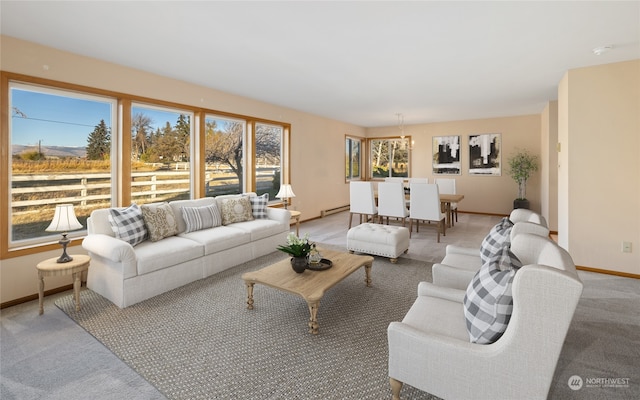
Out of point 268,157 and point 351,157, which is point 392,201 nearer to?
point 268,157

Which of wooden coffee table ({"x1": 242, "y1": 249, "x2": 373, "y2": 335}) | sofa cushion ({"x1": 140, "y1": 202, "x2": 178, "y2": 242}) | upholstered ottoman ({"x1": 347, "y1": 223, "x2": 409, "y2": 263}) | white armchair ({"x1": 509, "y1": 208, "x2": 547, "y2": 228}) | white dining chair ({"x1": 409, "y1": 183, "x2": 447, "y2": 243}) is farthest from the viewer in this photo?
white dining chair ({"x1": 409, "y1": 183, "x2": 447, "y2": 243})

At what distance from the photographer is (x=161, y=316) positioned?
282cm

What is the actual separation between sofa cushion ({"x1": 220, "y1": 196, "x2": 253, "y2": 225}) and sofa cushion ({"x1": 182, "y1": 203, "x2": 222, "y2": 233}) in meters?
0.11

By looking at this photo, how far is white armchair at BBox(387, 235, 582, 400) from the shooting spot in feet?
4.13

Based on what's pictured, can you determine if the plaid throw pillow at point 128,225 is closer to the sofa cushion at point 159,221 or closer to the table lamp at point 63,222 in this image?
the sofa cushion at point 159,221

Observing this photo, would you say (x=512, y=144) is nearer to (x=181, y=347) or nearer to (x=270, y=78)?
(x=270, y=78)

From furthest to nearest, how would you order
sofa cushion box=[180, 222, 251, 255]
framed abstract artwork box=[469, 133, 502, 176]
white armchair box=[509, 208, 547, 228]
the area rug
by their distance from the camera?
1. framed abstract artwork box=[469, 133, 502, 176]
2. sofa cushion box=[180, 222, 251, 255]
3. white armchair box=[509, 208, 547, 228]
4. the area rug

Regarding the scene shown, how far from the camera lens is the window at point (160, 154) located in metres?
4.29

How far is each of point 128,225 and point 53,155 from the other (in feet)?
3.93

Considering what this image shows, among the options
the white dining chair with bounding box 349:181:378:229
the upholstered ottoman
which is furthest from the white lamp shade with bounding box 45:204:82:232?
the white dining chair with bounding box 349:181:378:229

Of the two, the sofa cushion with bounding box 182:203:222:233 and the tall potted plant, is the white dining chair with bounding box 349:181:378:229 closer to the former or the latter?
the sofa cushion with bounding box 182:203:222:233

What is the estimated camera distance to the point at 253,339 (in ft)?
7.98

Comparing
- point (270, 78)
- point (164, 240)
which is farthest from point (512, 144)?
point (164, 240)

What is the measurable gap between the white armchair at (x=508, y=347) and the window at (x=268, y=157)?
4.90 m
